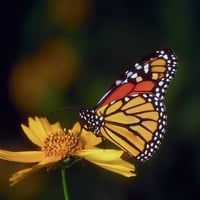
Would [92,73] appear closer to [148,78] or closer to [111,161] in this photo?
[148,78]

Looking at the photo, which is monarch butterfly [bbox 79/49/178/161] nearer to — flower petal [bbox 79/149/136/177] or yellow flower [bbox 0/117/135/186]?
yellow flower [bbox 0/117/135/186]

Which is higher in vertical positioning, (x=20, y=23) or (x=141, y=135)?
(x=20, y=23)

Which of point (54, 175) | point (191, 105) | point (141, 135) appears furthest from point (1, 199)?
point (141, 135)

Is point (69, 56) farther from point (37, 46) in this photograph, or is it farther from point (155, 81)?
point (155, 81)

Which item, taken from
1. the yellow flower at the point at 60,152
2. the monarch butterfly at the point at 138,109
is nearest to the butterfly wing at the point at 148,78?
the monarch butterfly at the point at 138,109

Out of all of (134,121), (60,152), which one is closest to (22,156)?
(60,152)

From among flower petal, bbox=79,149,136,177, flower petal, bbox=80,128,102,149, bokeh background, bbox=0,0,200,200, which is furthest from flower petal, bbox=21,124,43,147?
bokeh background, bbox=0,0,200,200
